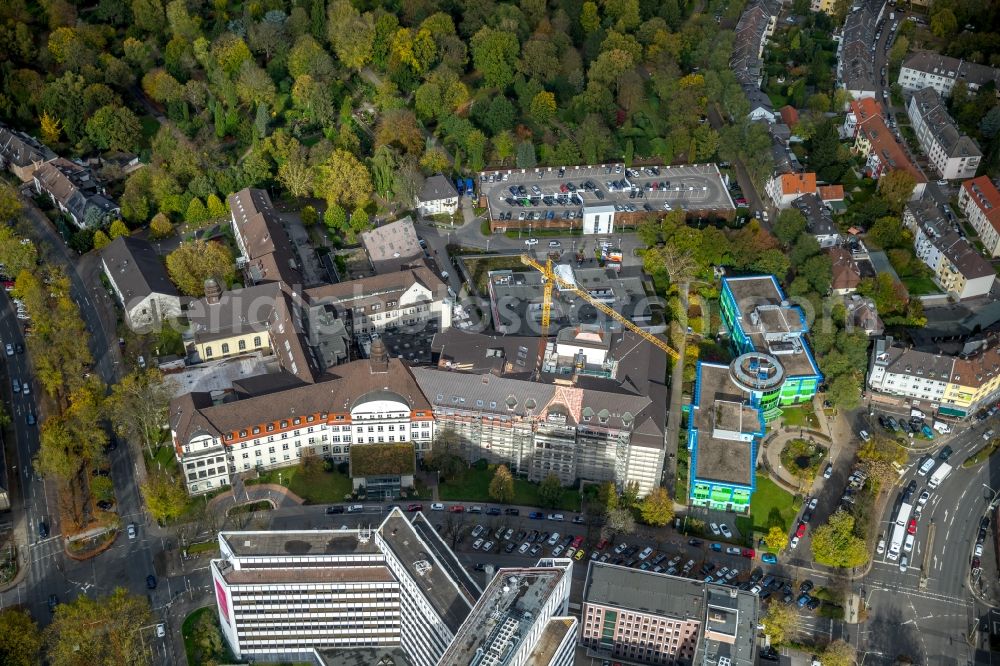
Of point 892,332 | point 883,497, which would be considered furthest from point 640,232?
point 883,497

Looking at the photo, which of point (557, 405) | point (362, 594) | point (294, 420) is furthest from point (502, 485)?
point (294, 420)

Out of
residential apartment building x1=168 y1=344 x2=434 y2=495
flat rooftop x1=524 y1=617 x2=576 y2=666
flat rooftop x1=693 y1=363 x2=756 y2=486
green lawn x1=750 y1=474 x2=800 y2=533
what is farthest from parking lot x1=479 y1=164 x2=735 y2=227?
flat rooftop x1=524 y1=617 x2=576 y2=666

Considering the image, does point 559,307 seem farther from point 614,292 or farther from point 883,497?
point 883,497

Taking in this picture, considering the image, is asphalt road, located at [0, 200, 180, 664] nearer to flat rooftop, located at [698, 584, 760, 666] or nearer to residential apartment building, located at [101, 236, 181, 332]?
residential apartment building, located at [101, 236, 181, 332]

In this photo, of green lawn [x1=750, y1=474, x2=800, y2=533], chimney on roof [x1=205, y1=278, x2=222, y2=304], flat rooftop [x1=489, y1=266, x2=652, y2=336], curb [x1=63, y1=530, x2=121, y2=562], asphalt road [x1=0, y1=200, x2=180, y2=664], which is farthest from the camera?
flat rooftop [x1=489, y1=266, x2=652, y2=336]

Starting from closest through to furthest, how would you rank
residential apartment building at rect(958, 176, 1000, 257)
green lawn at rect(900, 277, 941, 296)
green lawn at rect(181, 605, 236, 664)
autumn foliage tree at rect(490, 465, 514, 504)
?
green lawn at rect(181, 605, 236, 664)
autumn foliage tree at rect(490, 465, 514, 504)
green lawn at rect(900, 277, 941, 296)
residential apartment building at rect(958, 176, 1000, 257)

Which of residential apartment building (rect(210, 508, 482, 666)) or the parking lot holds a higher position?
the parking lot

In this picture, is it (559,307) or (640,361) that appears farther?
(559,307)
